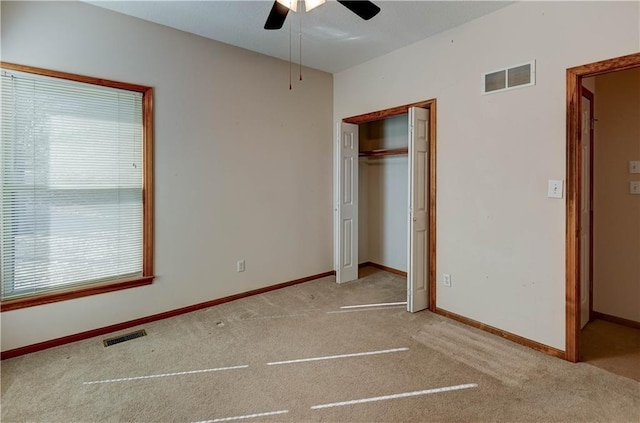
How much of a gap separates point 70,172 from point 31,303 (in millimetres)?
1054

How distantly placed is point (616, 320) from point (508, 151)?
1.93 m

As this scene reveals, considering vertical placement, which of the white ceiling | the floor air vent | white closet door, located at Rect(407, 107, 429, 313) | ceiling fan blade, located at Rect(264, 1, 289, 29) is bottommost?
the floor air vent

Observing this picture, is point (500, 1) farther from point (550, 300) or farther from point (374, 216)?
point (374, 216)

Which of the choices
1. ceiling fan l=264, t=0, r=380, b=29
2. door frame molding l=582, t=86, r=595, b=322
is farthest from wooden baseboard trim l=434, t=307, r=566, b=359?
ceiling fan l=264, t=0, r=380, b=29

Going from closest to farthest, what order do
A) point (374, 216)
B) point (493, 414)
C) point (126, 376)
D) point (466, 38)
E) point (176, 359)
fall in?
point (493, 414) < point (126, 376) < point (176, 359) < point (466, 38) < point (374, 216)

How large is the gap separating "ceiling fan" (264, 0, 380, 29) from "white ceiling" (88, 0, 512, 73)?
49 centimetres

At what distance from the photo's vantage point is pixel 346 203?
4.27 m

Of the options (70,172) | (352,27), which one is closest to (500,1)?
(352,27)

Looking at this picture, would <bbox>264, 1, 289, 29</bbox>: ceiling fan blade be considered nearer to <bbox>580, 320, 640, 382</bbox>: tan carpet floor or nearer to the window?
the window

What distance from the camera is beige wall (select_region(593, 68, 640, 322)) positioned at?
9.61 feet

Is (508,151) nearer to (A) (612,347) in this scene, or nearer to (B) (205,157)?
(A) (612,347)

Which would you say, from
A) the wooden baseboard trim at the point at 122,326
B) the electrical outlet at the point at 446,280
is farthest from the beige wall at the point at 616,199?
the wooden baseboard trim at the point at 122,326

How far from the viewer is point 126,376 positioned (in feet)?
7.31

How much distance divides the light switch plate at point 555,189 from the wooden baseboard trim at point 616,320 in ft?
5.12
